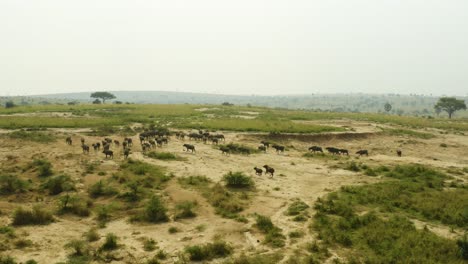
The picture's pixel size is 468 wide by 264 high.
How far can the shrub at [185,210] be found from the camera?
17.3 m

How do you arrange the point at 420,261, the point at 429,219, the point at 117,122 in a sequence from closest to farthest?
the point at 420,261 → the point at 429,219 → the point at 117,122

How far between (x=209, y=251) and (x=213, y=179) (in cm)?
1100

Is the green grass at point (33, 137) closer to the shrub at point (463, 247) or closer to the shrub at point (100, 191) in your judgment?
the shrub at point (100, 191)

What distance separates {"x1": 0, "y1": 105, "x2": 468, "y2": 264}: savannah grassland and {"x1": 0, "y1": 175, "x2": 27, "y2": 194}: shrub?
0.22 ft

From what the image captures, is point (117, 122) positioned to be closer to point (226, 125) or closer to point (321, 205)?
point (226, 125)

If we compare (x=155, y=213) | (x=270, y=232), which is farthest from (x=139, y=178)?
(x=270, y=232)

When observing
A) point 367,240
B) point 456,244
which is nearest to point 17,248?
point 367,240

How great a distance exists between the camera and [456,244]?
538 inches

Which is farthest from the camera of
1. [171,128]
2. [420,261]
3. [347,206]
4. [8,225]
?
[171,128]

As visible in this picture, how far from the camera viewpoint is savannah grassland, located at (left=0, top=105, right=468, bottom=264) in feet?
43.9

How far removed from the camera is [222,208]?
18266 mm

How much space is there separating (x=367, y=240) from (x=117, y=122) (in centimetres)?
4662

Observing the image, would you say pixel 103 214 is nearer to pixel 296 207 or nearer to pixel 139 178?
pixel 139 178

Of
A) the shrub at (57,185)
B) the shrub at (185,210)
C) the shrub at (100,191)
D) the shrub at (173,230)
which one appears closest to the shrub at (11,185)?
the shrub at (57,185)
